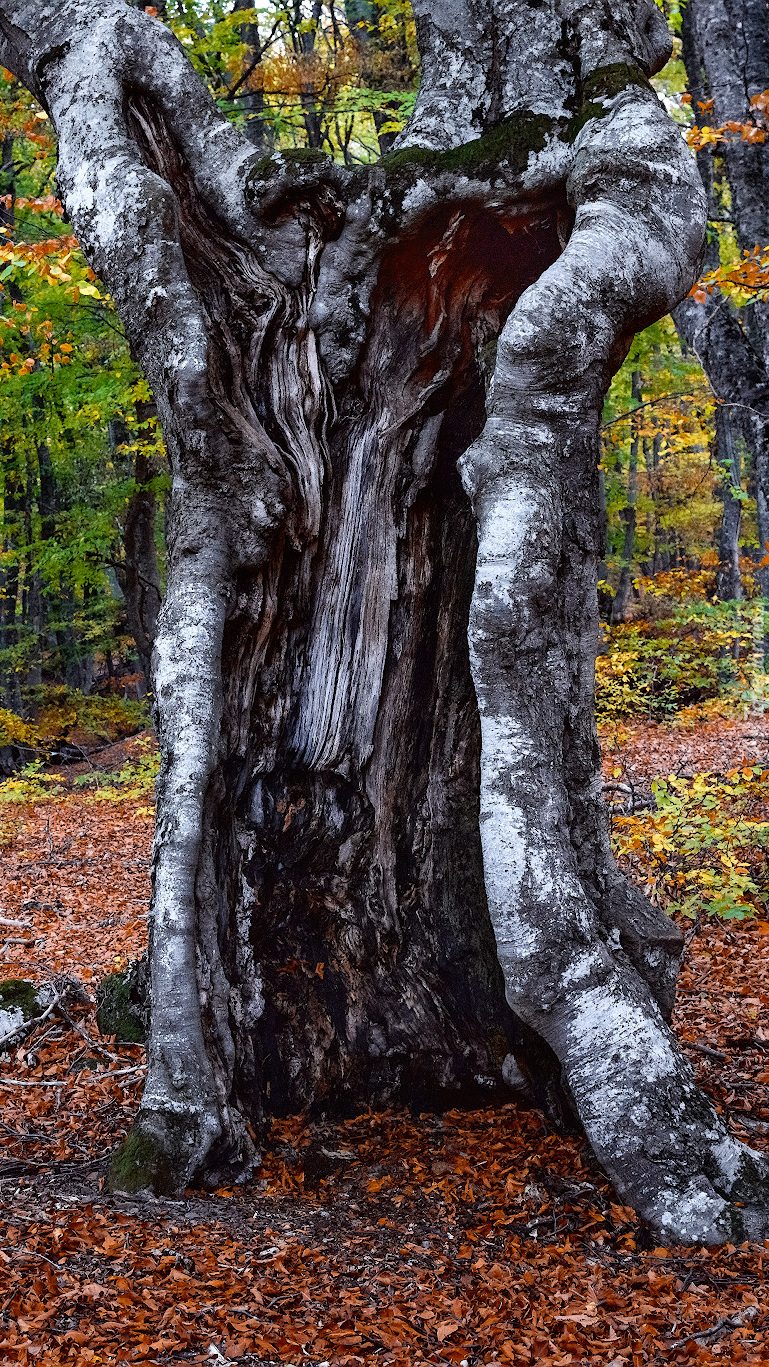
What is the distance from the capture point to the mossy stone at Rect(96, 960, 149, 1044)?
14.3ft

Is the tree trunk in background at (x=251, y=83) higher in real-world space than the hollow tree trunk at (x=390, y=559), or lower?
higher

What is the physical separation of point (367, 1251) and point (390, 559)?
260 centimetres

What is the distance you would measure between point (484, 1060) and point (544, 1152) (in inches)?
17.9

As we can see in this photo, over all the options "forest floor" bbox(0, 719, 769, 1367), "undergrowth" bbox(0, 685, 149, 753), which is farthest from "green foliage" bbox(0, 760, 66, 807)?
"forest floor" bbox(0, 719, 769, 1367)

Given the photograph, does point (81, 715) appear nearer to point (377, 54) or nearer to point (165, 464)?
point (165, 464)

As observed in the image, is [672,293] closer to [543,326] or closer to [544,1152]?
[543,326]

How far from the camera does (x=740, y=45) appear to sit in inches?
299

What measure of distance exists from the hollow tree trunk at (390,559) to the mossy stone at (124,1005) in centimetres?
97

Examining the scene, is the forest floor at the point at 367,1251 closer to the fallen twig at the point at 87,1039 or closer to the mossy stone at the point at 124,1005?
the fallen twig at the point at 87,1039

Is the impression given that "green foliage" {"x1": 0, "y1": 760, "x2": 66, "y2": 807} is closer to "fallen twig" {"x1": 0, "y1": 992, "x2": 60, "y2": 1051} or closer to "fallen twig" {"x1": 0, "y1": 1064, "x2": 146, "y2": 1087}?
"fallen twig" {"x1": 0, "y1": 992, "x2": 60, "y2": 1051}

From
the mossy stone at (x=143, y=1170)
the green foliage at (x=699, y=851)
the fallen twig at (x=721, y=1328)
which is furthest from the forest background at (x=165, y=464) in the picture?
the mossy stone at (x=143, y=1170)

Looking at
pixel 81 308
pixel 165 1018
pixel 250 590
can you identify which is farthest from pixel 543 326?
pixel 81 308

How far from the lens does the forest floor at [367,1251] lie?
2412 millimetres

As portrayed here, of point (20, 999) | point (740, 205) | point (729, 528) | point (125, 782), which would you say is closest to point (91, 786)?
point (125, 782)
